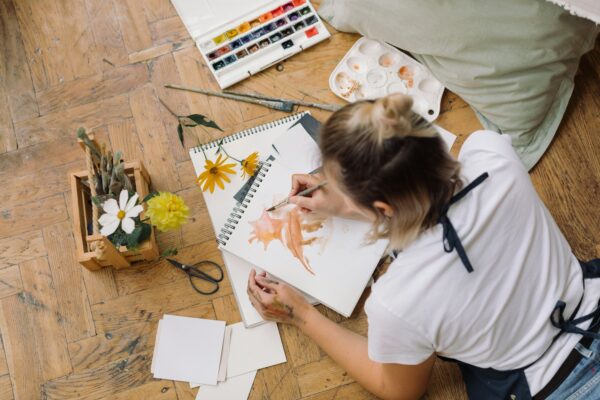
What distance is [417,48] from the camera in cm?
115

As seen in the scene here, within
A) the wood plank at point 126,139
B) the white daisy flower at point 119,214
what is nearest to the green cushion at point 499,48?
the wood plank at point 126,139

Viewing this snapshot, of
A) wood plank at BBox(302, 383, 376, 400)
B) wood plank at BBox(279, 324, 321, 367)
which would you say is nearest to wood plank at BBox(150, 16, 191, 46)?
wood plank at BBox(279, 324, 321, 367)

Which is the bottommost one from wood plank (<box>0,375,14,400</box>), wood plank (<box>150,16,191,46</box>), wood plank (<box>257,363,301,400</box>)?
wood plank (<box>0,375,14,400</box>)

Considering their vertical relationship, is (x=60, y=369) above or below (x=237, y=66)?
below

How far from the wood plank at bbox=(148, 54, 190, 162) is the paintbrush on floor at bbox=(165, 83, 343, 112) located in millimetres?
16

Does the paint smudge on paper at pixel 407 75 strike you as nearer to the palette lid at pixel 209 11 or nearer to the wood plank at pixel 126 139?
the palette lid at pixel 209 11

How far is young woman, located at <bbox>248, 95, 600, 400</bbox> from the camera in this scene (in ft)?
2.17

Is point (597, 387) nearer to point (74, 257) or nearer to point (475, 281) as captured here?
point (475, 281)

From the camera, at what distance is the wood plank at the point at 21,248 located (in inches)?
43.7

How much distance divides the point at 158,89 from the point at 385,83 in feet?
1.66

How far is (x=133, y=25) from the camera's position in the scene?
125 cm

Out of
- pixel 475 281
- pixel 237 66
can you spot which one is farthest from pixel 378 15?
pixel 475 281

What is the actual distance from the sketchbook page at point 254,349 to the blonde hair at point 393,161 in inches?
17.4

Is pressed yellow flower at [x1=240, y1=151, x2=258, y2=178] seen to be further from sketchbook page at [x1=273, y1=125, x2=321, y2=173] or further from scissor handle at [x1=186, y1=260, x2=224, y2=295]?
scissor handle at [x1=186, y1=260, x2=224, y2=295]
